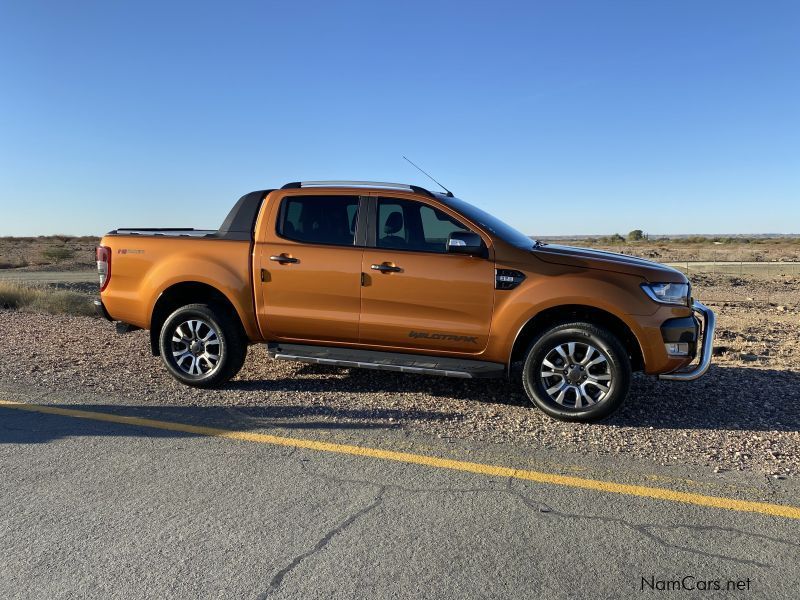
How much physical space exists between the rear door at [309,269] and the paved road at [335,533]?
1693 millimetres

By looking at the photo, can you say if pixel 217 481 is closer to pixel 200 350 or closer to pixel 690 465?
pixel 200 350

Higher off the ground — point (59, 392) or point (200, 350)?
point (200, 350)

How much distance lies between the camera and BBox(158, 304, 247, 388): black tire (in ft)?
19.7

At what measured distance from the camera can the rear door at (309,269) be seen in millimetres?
5691

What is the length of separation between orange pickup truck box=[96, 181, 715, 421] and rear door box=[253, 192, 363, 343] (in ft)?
0.04

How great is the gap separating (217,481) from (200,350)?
8.18 feet

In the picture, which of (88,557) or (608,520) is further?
(608,520)

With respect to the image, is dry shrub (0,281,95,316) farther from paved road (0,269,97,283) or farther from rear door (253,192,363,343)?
paved road (0,269,97,283)

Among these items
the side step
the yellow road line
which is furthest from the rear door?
the yellow road line

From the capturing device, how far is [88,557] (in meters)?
2.98

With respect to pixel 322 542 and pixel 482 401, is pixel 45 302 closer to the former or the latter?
pixel 482 401

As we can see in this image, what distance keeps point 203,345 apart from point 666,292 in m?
4.39

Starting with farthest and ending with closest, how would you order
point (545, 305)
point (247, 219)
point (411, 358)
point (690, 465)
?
1. point (247, 219)
2. point (411, 358)
3. point (545, 305)
4. point (690, 465)

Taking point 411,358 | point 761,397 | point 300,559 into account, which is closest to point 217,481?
point 300,559
